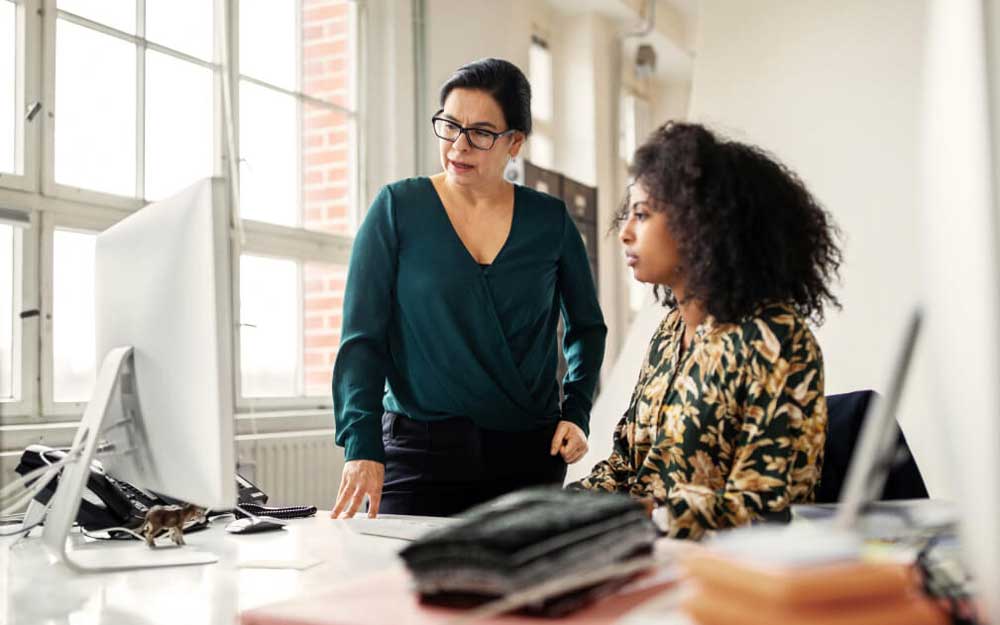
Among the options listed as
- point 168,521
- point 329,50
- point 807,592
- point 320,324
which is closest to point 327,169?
point 329,50

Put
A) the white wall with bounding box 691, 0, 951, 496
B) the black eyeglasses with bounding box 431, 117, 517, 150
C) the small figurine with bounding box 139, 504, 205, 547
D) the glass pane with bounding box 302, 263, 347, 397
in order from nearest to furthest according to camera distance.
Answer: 1. the small figurine with bounding box 139, 504, 205, 547
2. the black eyeglasses with bounding box 431, 117, 517, 150
3. the white wall with bounding box 691, 0, 951, 496
4. the glass pane with bounding box 302, 263, 347, 397

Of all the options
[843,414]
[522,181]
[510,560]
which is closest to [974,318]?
[510,560]

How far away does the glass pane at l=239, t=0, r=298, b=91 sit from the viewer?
12.2ft

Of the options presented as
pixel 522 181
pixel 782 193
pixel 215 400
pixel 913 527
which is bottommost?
pixel 913 527

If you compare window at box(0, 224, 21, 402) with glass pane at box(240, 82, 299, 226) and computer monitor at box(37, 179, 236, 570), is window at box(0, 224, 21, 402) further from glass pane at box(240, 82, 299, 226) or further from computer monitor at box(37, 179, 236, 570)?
computer monitor at box(37, 179, 236, 570)

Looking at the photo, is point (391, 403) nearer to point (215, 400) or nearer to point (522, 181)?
point (215, 400)

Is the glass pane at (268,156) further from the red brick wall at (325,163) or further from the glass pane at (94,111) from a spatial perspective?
the glass pane at (94,111)

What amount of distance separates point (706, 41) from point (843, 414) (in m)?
2.45

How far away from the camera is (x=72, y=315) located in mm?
2943

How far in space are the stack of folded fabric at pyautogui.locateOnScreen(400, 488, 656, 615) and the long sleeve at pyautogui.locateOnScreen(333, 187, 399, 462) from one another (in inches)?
34.0

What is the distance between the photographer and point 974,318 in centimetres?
54

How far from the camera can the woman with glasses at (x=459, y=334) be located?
5.76ft

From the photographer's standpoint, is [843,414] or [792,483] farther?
[843,414]

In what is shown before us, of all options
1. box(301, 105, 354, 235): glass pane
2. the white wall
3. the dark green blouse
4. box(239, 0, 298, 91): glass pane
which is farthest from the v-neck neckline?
box(301, 105, 354, 235): glass pane
